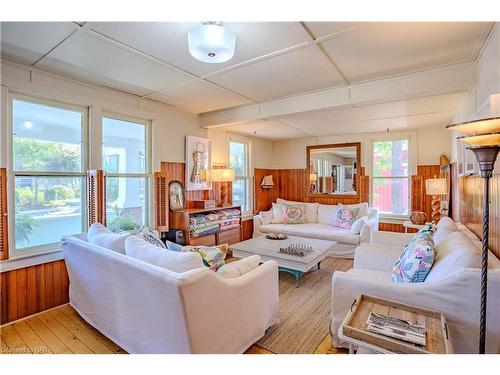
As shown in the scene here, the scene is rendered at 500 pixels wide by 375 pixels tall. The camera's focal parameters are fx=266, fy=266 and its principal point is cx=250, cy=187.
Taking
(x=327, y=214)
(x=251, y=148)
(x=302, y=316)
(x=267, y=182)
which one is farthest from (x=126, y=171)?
(x=327, y=214)

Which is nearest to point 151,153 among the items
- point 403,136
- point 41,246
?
point 41,246

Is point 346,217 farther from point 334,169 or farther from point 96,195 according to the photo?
point 96,195

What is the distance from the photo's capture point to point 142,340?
1749mm

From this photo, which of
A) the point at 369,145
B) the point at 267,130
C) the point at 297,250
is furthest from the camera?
the point at 369,145

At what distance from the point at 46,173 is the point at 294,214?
158 inches

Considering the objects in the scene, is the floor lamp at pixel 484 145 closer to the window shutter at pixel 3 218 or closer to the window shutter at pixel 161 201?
the window shutter at pixel 161 201

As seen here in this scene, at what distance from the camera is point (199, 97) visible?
3.37 metres

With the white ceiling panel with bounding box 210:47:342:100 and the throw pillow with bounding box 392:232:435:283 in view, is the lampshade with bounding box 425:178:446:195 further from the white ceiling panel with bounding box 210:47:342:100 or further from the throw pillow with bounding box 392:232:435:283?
the throw pillow with bounding box 392:232:435:283

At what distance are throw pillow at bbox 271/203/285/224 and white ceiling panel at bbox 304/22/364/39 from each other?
3751 millimetres

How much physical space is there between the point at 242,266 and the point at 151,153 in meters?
2.30

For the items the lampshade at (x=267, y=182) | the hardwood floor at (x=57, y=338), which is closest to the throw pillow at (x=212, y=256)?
the hardwood floor at (x=57, y=338)

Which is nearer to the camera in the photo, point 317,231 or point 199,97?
point 199,97
